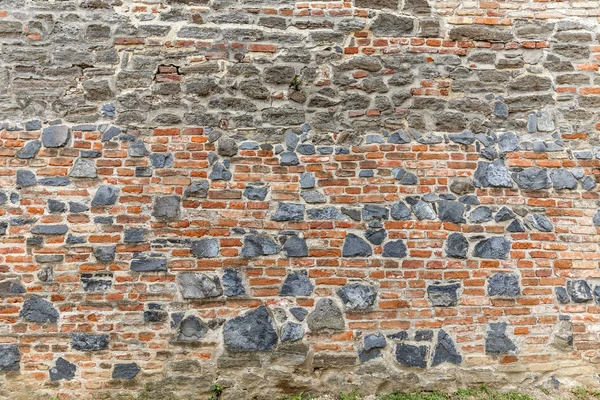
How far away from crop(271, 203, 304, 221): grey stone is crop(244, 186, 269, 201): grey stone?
0.16 meters

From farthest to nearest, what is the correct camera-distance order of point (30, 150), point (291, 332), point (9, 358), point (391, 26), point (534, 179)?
point (391, 26), point (534, 179), point (30, 150), point (291, 332), point (9, 358)

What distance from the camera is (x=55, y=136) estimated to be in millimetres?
3941

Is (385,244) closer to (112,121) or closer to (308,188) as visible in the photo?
(308,188)

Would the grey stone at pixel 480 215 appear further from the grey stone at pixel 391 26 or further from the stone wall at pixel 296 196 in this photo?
the grey stone at pixel 391 26

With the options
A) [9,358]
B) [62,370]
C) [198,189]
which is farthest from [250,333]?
[9,358]

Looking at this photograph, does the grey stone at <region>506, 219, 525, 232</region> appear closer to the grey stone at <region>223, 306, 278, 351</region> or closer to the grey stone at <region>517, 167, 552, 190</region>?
the grey stone at <region>517, 167, 552, 190</region>

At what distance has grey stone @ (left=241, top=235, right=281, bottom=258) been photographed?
12.7 feet

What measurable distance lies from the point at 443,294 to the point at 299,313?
1193 mm

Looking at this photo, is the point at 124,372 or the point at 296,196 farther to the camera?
the point at 296,196

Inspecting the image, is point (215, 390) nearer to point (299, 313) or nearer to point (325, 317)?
point (299, 313)

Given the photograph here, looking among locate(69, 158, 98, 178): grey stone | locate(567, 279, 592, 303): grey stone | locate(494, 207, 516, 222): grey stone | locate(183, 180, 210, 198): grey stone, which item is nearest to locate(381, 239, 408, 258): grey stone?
locate(494, 207, 516, 222): grey stone

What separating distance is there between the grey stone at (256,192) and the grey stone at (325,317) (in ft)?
3.24

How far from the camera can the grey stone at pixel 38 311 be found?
3.75 m

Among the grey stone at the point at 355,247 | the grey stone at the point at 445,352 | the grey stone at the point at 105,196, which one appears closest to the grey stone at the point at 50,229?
Result: the grey stone at the point at 105,196
